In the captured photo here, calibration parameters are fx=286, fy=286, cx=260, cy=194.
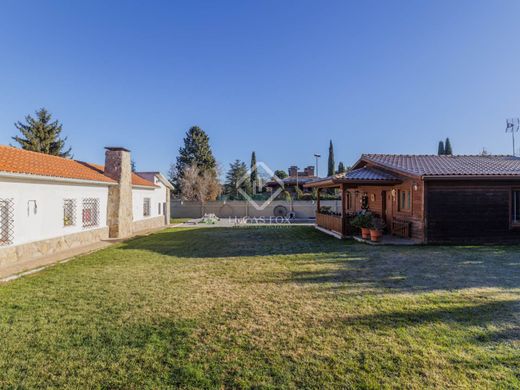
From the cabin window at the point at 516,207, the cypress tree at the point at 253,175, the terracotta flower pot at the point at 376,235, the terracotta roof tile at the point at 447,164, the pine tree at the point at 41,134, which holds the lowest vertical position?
the terracotta flower pot at the point at 376,235

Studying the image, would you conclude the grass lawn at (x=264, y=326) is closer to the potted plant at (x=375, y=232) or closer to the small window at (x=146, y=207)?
the potted plant at (x=375, y=232)

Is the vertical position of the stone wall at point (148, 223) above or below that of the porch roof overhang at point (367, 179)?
below

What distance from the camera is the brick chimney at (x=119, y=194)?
14.5 m

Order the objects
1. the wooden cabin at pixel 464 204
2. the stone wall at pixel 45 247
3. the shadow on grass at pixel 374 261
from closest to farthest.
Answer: the shadow on grass at pixel 374 261 < the stone wall at pixel 45 247 < the wooden cabin at pixel 464 204

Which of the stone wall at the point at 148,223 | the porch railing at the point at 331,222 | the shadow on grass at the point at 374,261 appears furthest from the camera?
the stone wall at the point at 148,223

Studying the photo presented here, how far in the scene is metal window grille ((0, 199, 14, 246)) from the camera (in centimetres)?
832

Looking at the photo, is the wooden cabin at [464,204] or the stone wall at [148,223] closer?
the wooden cabin at [464,204]

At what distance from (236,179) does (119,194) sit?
95.7 ft

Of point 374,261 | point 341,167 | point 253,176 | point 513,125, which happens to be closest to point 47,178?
point 374,261

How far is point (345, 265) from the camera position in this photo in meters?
7.98

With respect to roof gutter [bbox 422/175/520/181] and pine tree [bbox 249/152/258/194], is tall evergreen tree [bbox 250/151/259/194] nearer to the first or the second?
pine tree [bbox 249/152/258/194]

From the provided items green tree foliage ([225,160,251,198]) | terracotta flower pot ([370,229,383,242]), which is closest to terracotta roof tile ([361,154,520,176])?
terracotta flower pot ([370,229,383,242])

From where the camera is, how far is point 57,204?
34.5ft

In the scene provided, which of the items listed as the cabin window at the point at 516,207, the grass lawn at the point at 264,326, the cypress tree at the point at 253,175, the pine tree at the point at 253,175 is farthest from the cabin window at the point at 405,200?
the cypress tree at the point at 253,175
